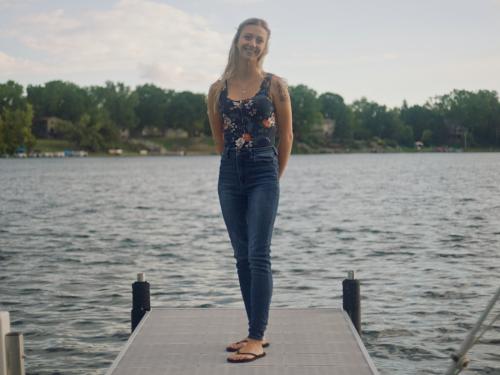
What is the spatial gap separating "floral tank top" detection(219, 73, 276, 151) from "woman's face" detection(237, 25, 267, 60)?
210mm

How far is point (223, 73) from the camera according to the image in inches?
237

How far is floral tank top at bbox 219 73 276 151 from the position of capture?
580 cm

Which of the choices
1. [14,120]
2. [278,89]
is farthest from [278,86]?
[14,120]

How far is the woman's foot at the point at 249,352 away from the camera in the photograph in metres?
5.89

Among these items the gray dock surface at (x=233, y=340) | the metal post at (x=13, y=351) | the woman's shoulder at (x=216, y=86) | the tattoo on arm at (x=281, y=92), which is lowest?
the gray dock surface at (x=233, y=340)

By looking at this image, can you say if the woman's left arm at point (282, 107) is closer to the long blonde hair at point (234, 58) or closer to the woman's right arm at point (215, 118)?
the long blonde hair at point (234, 58)

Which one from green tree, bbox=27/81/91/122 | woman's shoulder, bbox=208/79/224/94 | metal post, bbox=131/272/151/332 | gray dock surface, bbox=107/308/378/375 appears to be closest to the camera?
gray dock surface, bbox=107/308/378/375

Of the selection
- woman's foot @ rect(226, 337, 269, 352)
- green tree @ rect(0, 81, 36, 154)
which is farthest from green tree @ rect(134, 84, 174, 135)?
woman's foot @ rect(226, 337, 269, 352)

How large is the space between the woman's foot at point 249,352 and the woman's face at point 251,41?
7.72ft

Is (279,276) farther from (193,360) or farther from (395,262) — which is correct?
(193,360)

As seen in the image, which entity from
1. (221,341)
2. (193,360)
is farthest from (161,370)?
(221,341)

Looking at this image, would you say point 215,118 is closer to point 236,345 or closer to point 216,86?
point 216,86

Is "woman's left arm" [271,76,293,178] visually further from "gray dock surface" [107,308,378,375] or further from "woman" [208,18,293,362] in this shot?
"gray dock surface" [107,308,378,375]

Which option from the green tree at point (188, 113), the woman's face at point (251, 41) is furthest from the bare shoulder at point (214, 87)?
the green tree at point (188, 113)
